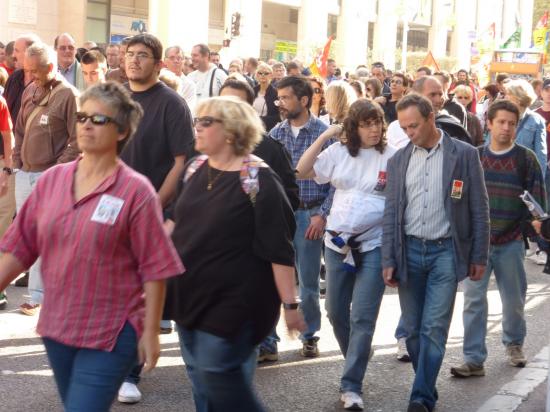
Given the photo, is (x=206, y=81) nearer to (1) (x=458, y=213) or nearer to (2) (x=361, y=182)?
(2) (x=361, y=182)

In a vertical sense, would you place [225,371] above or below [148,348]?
below

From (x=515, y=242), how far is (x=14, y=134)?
422 cm

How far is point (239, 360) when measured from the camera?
16.0ft

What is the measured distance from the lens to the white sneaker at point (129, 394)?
21.9ft

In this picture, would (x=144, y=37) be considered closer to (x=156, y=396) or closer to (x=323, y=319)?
(x=156, y=396)

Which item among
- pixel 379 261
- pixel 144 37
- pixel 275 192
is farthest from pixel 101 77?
pixel 275 192

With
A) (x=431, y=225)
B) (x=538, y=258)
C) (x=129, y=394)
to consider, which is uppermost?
(x=431, y=225)

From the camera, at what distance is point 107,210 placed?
424 cm

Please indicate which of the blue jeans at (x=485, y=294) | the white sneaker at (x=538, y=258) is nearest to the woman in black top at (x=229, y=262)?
the blue jeans at (x=485, y=294)

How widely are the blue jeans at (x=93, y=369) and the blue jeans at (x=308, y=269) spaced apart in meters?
3.82

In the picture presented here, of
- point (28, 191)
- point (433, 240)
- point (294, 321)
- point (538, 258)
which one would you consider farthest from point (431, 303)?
point (538, 258)

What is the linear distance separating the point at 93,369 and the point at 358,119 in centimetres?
328

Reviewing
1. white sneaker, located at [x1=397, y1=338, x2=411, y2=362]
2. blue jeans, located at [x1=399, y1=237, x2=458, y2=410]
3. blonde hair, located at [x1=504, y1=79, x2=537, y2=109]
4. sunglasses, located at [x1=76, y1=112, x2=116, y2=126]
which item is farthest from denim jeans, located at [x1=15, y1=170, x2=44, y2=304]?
blonde hair, located at [x1=504, y1=79, x2=537, y2=109]

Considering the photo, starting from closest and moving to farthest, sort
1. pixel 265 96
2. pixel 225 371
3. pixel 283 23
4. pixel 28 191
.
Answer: pixel 225 371 < pixel 28 191 < pixel 265 96 < pixel 283 23
